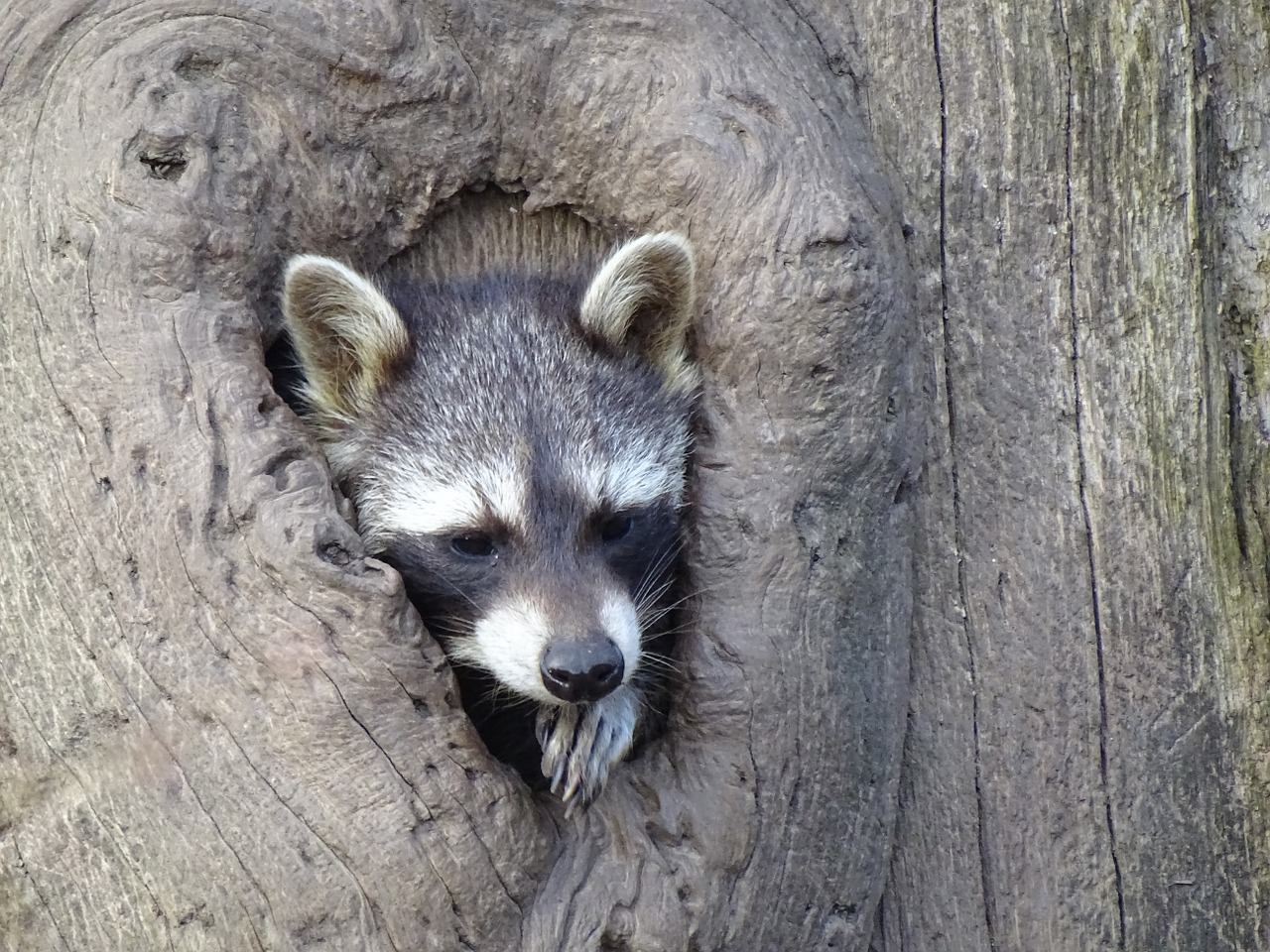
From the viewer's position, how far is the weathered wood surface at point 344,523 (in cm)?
304

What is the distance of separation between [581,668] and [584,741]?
0.35m

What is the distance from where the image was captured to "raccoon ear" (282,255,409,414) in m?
3.59

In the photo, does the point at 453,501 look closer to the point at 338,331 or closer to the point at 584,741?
the point at 338,331

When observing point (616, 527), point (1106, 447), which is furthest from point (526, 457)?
point (1106, 447)

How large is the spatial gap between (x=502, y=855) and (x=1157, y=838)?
1854mm

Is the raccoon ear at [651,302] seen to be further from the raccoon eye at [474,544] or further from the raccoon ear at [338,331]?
the raccoon eye at [474,544]

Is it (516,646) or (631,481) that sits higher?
(631,481)

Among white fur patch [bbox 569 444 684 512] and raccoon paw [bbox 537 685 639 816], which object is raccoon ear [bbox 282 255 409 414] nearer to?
white fur patch [bbox 569 444 684 512]

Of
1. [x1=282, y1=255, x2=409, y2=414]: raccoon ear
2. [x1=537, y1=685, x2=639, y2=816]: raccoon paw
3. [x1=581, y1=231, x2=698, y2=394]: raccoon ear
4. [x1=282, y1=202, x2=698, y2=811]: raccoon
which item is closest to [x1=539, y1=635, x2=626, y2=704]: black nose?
[x1=282, y1=202, x2=698, y2=811]: raccoon

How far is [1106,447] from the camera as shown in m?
3.51

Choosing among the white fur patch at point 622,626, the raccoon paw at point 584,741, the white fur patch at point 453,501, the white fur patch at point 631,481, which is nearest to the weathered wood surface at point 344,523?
the raccoon paw at point 584,741

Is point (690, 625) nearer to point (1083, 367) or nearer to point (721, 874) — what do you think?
point (721, 874)

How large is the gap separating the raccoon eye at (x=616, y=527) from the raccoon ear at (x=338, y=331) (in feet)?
2.82

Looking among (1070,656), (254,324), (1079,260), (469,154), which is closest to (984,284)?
(1079,260)
